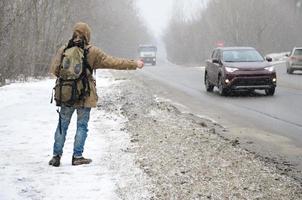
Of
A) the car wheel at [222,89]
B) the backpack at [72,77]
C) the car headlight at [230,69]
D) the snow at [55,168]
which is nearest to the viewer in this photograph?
the snow at [55,168]

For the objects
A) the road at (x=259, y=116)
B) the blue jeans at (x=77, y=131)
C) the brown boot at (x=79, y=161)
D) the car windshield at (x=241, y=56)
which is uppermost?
→ the car windshield at (x=241, y=56)

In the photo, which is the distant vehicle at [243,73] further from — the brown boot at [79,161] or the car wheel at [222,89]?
the brown boot at [79,161]

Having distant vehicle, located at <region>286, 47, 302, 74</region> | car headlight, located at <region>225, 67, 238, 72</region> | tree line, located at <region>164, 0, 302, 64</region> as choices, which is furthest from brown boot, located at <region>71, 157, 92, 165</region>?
tree line, located at <region>164, 0, 302, 64</region>

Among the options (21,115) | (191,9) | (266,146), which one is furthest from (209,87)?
(191,9)

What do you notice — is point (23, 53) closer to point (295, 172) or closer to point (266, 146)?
point (266, 146)

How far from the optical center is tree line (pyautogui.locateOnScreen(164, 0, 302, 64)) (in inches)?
2795

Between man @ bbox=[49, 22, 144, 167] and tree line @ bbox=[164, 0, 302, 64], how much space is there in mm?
55521

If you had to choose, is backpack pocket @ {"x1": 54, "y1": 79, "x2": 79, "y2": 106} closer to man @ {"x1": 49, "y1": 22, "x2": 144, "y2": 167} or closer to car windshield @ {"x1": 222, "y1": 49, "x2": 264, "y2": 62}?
man @ {"x1": 49, "y1": 22, "x2": 144, "y2": 167}

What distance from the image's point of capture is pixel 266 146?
9367 millimetres

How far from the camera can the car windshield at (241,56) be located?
65.3 feet

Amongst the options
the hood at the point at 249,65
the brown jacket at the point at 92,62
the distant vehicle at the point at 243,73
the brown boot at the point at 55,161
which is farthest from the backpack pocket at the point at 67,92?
the hood at the point at 249,65

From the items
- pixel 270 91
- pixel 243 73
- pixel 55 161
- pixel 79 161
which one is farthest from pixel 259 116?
pixel 55 161

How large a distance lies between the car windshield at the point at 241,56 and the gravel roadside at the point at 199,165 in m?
8.50

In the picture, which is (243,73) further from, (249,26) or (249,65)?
(249,26)
